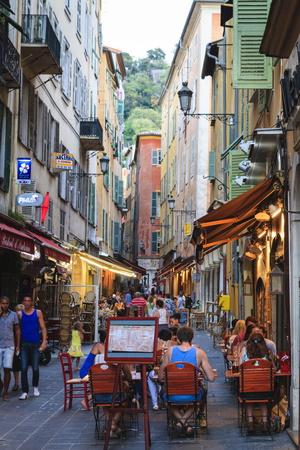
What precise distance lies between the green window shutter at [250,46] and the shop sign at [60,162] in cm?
1089

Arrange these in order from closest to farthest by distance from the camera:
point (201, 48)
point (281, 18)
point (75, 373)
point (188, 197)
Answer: point (281, 18) → point (75, 373) → point (201, 48) → point (188, 197)

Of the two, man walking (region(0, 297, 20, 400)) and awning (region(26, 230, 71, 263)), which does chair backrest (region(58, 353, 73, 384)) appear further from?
awning (region(26, 230, 71, 263))

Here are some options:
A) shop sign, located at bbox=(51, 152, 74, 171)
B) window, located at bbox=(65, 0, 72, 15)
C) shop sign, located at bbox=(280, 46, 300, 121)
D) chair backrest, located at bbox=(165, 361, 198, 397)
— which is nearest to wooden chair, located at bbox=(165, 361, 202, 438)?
chair backrest, located at bbox=(165, 361, 198, 397)

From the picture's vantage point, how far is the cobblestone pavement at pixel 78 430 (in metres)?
9.18

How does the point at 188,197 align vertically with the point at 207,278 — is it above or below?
above

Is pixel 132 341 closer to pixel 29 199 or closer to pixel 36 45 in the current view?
pixel 29 199

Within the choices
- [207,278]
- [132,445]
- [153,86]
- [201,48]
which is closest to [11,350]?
[132,445]

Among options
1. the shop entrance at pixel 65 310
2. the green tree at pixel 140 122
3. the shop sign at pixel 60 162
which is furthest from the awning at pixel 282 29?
the green tree at pixel 140 122

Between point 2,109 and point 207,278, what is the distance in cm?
2135

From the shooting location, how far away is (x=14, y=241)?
14438mm

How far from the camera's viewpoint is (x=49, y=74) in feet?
74.6

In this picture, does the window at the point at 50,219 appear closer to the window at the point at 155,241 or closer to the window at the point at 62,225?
the window at the point at 62,225

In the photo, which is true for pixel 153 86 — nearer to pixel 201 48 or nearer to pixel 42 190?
pixel 201 48

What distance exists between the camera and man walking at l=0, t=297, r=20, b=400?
12.9m
